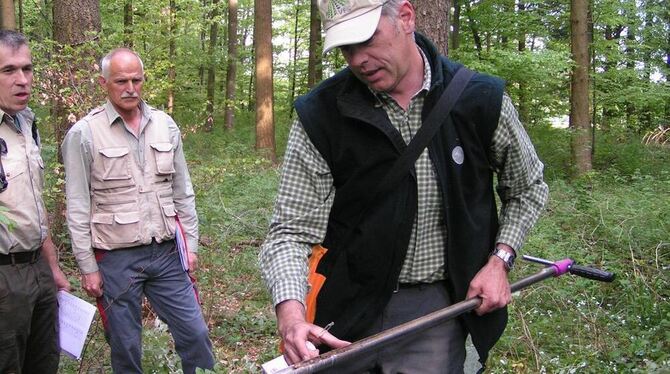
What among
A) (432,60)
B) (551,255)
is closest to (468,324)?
(432,60)

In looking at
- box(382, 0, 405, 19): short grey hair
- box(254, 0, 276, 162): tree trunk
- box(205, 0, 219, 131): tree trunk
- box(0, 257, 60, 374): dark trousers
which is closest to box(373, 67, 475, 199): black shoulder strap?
box(382, 0, 405, 19): short grey hair

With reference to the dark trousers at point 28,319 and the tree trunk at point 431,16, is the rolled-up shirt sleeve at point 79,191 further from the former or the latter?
the tree trunk at point 431,16

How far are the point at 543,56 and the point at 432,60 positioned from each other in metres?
11.1

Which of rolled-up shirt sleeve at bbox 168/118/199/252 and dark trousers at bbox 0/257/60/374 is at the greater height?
rolled-up shirt sleeve at bbox 168/118/199/252

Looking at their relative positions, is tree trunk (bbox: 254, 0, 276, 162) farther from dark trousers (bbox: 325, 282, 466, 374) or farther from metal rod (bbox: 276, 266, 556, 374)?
metal rod (bbox: 276, 266, 556, 374)

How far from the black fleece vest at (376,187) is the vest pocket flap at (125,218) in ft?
6.46

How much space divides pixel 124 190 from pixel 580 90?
38.0 ft

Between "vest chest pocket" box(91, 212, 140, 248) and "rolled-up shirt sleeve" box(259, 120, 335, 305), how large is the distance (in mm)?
1868

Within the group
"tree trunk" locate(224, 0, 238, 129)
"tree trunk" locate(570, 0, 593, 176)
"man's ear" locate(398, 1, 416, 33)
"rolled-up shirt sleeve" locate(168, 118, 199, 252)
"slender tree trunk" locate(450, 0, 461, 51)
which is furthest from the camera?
"tree trunk" locate(224, 0, 238, 129)

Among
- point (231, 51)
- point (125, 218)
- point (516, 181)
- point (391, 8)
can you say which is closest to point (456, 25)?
point (231, 51)

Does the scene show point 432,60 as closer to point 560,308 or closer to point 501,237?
point 501,237

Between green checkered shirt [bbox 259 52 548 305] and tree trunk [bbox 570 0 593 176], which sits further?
tree trunk [bbox 570 0 593 176]

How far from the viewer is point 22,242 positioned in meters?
3.47

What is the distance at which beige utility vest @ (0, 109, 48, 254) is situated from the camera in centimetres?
342
